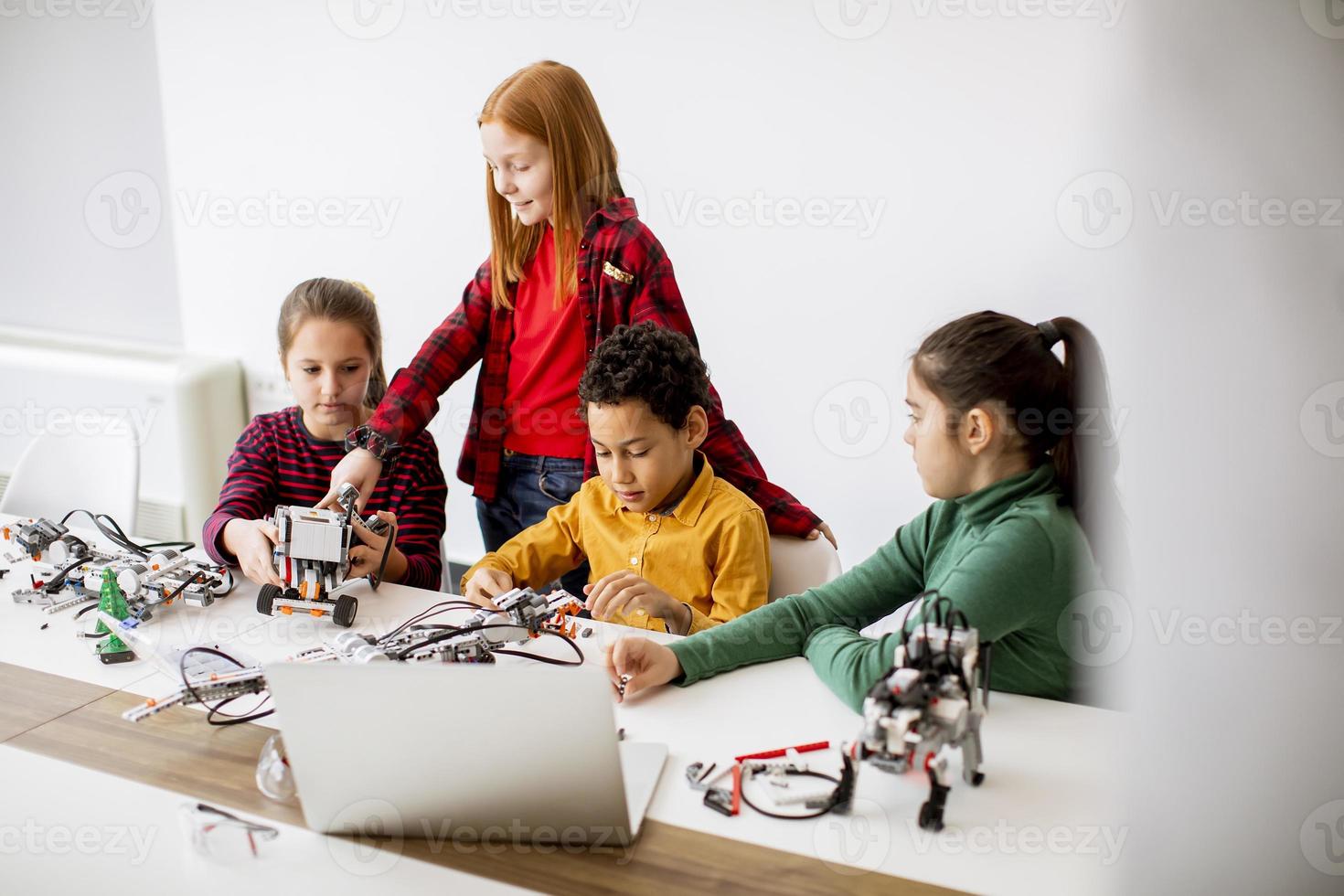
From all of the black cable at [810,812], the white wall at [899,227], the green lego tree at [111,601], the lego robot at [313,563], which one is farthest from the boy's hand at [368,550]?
the white wall at [899,227]

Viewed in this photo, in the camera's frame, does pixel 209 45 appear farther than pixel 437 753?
Yes

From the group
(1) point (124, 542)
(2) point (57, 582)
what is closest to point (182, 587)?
(2) point (57, 582)

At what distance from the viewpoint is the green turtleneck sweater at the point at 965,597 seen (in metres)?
1.20

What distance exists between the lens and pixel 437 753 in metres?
0.94

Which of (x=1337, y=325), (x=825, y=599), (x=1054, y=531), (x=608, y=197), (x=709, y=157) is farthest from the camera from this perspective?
(x=709, y=157)

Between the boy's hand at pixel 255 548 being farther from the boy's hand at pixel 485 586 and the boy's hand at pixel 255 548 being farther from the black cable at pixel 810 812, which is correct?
the black cable at pixel 810 812

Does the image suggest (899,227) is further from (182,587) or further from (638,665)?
(182,587)

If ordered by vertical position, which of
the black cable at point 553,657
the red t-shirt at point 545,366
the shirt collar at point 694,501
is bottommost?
the black cable at point 553,657

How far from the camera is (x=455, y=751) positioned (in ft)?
3.09

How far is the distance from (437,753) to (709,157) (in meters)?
1.98

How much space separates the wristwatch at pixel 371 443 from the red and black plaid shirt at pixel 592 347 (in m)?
0.02

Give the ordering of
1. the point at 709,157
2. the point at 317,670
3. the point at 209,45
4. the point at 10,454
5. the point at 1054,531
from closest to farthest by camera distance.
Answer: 1. the point at 317,670
2. the point at 1054,531
3. the point at 709,157
4. the point at 209,45
5. the point at 10,454

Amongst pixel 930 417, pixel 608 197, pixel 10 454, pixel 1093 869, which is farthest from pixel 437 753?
pixel 10 454

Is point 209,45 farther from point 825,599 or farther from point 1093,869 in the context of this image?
point 1093,869
